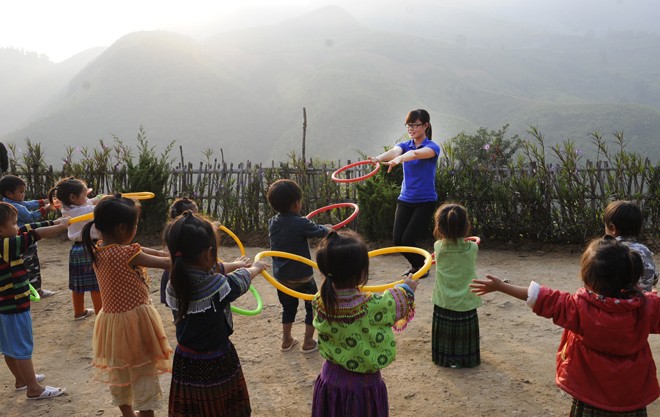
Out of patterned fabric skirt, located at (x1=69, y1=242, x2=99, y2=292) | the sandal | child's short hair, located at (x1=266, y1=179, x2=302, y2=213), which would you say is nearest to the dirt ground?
the sandal

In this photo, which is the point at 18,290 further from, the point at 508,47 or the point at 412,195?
the point at 508,47

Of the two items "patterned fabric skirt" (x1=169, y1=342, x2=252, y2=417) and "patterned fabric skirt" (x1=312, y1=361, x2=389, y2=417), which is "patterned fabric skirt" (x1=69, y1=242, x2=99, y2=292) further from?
"patterned fabric skirt" (x1=312, y1=361, x2=389, y2=417)

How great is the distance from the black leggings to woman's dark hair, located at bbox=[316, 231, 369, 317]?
3.68m

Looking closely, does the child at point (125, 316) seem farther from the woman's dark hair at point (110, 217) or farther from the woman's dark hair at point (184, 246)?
the woman's dark hair at point (184, 246)

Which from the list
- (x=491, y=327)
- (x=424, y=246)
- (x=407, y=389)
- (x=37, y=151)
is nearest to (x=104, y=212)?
(x=407, y=389)

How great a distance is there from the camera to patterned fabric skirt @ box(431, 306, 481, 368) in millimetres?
4355

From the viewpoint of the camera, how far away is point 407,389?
4129mm

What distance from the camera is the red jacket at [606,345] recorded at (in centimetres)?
264

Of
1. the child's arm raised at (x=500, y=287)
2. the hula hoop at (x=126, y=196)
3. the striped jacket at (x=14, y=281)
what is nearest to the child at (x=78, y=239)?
the hula hoop at (x=126, y=196)

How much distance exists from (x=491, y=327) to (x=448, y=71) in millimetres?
125960

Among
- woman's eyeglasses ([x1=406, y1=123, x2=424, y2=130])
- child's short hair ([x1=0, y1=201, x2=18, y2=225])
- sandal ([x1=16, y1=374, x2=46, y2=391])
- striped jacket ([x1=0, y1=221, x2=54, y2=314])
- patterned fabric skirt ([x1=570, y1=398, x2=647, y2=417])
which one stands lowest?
sandal ([x1=16, y1=374, x2=46, y2=391])

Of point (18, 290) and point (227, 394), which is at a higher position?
point (18, 290)

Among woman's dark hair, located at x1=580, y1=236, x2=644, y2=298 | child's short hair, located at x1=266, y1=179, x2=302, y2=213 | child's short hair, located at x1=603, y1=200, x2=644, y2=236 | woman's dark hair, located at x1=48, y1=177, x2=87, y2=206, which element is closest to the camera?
woman's dark hair, located at x1=580, y1=236, x2=644, y2=298

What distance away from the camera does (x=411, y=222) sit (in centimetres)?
634
